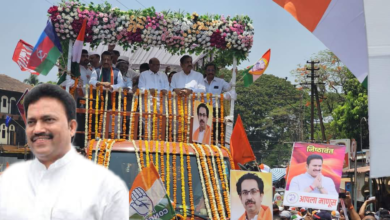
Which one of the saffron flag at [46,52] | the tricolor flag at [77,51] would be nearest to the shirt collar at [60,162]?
the tricolor flag at [77,51]

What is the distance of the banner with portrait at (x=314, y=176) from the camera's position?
9633mm

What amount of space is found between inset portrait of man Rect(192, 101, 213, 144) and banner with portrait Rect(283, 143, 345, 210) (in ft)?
4.90

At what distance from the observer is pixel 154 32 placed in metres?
10.8

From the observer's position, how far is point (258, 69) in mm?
12453

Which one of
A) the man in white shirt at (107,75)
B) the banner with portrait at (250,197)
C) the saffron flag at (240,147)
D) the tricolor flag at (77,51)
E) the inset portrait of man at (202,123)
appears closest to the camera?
the banner with portrait at (250,197)

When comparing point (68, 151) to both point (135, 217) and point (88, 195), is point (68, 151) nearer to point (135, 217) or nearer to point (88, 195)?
point (88, 195)

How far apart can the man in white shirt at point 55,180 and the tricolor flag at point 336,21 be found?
143 inches

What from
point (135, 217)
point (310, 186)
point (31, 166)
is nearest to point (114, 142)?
point (135, 217)

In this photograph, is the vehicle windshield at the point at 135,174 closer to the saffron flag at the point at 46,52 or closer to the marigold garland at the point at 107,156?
the marigold garland at the point at 107,156

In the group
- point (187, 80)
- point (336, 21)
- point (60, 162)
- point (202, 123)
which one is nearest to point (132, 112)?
point (202, 123)

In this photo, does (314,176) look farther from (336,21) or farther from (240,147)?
(336,21)

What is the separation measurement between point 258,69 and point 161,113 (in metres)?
3.08

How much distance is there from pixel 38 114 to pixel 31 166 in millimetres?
273

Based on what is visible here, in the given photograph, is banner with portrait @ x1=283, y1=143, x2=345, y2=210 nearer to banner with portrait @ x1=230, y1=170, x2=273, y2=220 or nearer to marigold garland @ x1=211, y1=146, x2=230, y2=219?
marigold garland @ x1=211, y1=146, x2=230, y2=219
